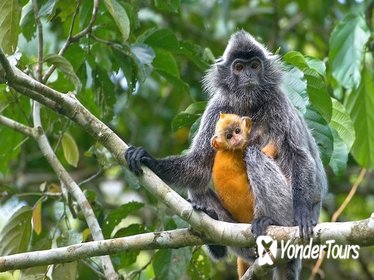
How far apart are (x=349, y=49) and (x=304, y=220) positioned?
2324 mm

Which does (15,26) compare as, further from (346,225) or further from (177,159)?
(346,225)

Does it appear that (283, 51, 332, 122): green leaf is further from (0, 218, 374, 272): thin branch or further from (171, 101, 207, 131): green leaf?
(0, 218, 374, 272): thin branch

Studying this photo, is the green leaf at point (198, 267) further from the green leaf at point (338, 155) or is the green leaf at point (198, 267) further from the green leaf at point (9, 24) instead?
the green leaf at point (9, 24)

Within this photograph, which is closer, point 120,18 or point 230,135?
point 230,135

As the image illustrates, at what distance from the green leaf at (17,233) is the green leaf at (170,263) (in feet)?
3.04

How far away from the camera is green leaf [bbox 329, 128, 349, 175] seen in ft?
18.9

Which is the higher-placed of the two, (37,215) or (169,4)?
(169,4)

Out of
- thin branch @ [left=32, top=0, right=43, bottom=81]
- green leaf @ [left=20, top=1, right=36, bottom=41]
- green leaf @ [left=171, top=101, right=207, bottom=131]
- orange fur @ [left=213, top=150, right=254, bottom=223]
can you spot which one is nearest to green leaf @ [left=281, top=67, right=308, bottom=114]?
orange fur @ [left=213, top=150, right=254, bottom=223]

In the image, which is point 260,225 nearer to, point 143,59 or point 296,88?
point 296,88

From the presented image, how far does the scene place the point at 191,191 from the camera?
5.69 m

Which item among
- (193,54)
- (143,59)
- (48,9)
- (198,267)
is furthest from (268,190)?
(48,9)

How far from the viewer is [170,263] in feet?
19.3

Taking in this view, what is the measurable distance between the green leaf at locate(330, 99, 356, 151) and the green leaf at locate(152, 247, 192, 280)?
4.59 ft

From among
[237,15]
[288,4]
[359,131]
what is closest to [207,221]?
[359,131]
